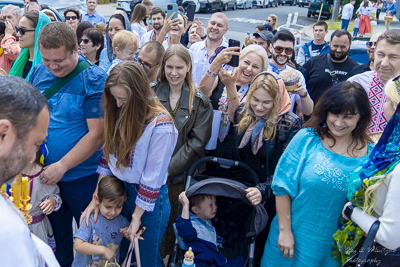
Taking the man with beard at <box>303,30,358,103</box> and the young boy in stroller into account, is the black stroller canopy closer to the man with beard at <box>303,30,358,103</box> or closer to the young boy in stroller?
the young boy in stroller

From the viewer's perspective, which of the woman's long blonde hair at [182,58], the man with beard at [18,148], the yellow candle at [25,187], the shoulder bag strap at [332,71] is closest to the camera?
the man with beard at [18,148]

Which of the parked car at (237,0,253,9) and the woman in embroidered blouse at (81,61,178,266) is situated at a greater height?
the woman in embroidered blouse at (81,61,178,266)

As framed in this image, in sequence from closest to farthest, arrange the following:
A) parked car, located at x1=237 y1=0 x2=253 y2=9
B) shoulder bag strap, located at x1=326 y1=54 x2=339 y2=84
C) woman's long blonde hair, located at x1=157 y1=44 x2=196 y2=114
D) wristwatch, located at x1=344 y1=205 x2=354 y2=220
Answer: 1. wristwatch, located at x1=344 y1=205 x2=354 y2=220
2. woman's long blonde hair, located at x1=157 y1=44 x2=196 y2=114
3. shoulder bag strap, located at x1=326 y1=54 x2=339 y2=84
4. parked car, located at x1=237 y1=0 x2=253 y2=9

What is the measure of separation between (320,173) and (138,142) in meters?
1.24

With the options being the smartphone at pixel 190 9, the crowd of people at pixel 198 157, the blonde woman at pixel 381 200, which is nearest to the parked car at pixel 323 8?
the smartphone at pixel 190 9

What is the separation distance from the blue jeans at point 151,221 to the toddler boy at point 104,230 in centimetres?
6

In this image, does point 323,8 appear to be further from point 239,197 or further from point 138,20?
point 239,197

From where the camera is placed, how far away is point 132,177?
270 cm

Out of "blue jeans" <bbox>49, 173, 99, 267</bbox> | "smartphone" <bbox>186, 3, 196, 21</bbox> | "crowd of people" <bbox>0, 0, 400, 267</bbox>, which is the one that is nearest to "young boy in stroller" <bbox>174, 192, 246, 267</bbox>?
"crowd of people" <bbox>0, 0, 400, 267</bbox>

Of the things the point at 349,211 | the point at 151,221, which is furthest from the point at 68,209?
the point at 349,211

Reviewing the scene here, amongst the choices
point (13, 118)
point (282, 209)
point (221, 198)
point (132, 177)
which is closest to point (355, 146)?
point (282, 209)

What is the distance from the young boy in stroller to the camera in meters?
2.88

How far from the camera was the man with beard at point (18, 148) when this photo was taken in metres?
1.25

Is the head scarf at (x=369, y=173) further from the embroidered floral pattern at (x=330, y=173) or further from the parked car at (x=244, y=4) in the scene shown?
the parked car at (x=244, y=4)
